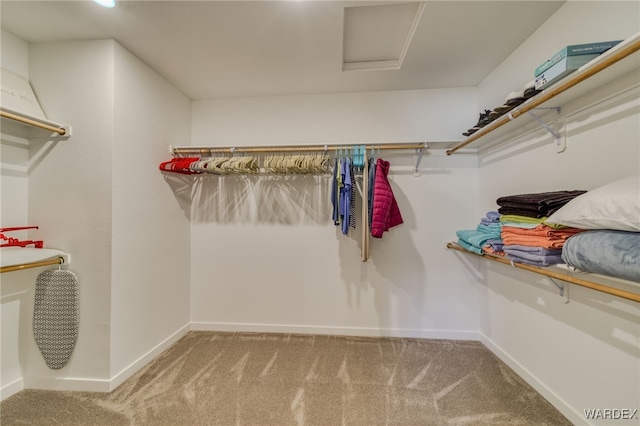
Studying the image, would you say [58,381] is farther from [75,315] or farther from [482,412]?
[482,412]

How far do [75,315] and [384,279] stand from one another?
2465 millimetres

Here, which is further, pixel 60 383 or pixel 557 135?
pixel 60 383

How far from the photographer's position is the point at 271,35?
1651 mm

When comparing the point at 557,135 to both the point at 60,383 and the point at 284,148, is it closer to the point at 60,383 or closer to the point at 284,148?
the point at 284,148

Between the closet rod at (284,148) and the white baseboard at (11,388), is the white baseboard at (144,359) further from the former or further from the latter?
the closet rod at (284,148)

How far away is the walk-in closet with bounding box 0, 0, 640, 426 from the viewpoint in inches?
49.7

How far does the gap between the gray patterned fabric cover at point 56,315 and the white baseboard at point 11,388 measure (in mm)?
220

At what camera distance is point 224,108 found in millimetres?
2545

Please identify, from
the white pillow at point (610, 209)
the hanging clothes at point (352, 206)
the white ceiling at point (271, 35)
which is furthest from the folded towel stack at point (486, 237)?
the white ceiling at point (271, 35)

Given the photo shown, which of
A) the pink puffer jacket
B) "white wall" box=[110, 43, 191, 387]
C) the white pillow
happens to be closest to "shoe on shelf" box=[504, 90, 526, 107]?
the white pillow

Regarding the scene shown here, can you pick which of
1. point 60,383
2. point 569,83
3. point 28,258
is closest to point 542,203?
point 569,83

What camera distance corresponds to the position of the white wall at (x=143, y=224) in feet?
5.62

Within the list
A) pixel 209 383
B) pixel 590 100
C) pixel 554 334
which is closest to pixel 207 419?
pixel 209 383

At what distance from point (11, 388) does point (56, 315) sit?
21.3 inches
